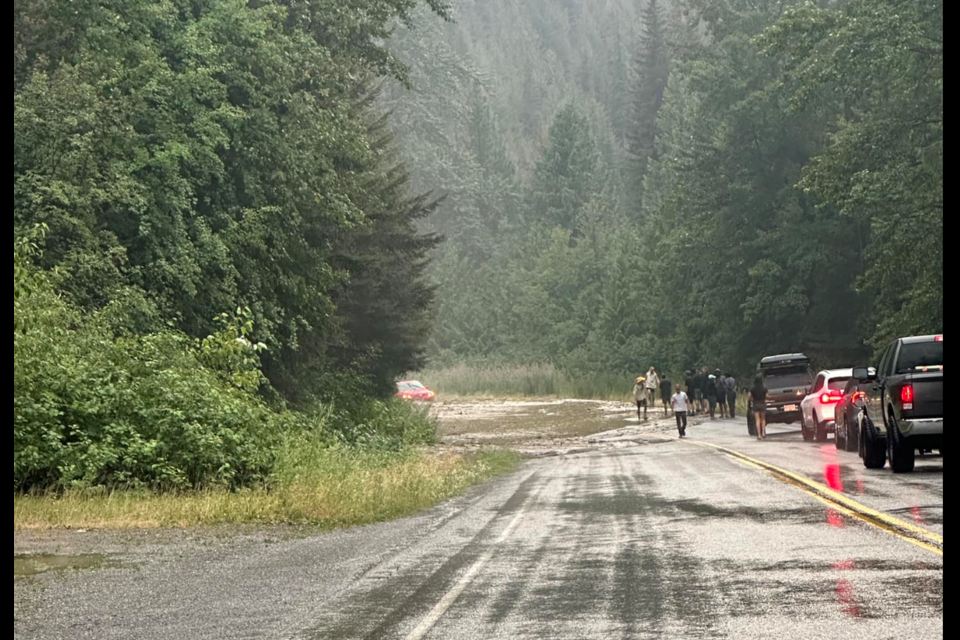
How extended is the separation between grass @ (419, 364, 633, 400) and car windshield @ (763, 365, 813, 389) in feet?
108

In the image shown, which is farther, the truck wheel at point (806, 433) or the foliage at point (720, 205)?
the foliage at point (720, 205)

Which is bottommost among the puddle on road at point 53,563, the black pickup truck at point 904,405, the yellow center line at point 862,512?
the puddle on road at point 53,563

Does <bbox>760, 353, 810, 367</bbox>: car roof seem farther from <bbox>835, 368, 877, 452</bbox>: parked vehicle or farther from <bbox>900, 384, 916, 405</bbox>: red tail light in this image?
<bbox>900, 384, 916, 405</bbox>: red tail light

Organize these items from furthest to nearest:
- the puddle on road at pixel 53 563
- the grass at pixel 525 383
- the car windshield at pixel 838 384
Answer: the grass at pixel 525 383 < the car windshield at pixel 838 384 < the puddle on road at pixel 53 563

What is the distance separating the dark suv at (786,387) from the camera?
4347 centimetres

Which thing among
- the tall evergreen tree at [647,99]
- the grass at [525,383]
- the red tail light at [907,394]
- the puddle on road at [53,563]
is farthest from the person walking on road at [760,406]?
the tall evergreen tree at [647,99]

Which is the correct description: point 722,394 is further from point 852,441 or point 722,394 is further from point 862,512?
point 862,512

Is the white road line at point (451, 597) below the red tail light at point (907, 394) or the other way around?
below

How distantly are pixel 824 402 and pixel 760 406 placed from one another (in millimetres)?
3858

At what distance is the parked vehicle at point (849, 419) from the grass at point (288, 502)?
8.26m

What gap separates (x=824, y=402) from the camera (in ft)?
115

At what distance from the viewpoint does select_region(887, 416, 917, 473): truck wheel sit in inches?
856

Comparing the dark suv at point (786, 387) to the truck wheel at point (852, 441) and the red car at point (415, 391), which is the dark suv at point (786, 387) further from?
the red car at point (415, 391)

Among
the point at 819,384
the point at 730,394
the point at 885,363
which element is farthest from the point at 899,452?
the point at 730,394
